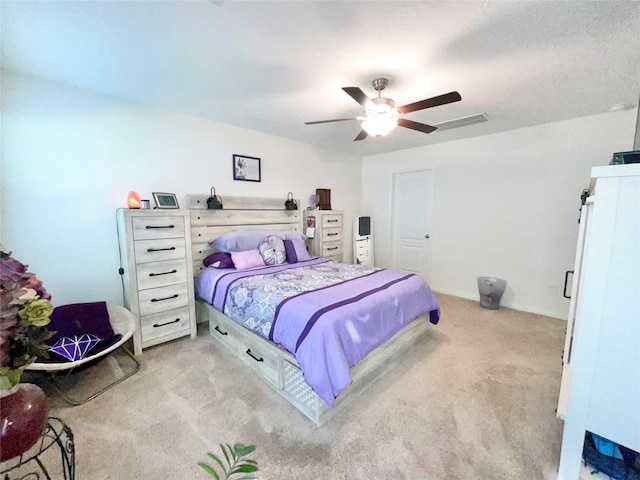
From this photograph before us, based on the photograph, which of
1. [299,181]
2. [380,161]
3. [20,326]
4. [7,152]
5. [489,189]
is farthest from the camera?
[380,161]

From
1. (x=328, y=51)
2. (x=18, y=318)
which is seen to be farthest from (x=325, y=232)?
(x=18, y=318)

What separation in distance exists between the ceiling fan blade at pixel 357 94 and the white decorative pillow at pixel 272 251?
187 cm

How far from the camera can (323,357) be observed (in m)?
1.61

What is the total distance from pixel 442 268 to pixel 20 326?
14.8 feet

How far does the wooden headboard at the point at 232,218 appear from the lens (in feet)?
10.1

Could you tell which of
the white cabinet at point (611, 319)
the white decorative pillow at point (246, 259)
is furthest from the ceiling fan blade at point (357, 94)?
the white decorative pillow at point (246, 259)

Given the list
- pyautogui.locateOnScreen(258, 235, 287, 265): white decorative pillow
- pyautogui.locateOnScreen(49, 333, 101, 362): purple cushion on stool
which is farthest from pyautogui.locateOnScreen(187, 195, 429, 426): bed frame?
pyautogui.locateOnScreen(49, 333, 101, 362): purple cushion on stool

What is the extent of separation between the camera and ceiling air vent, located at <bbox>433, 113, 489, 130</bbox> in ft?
9.75

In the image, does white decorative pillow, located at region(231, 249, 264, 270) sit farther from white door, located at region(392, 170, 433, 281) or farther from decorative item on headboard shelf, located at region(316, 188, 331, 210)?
white door, located at region(392, 170, 433, 281)

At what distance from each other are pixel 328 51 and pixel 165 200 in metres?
2.08

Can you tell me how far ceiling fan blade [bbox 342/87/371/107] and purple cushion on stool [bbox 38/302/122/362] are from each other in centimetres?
250

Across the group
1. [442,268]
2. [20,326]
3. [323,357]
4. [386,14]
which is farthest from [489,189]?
[20,326]

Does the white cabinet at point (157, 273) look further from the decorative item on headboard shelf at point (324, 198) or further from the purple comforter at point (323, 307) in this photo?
the decorative item on headboard shelf at point (324, 198)

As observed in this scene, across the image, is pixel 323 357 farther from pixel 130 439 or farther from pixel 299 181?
pixel 299 181
